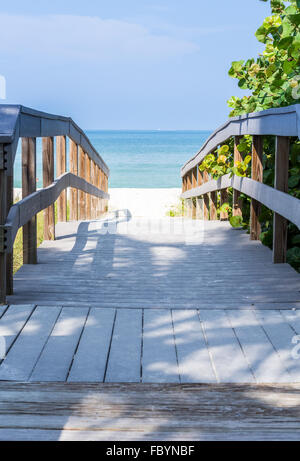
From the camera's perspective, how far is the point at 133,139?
82.1 metres

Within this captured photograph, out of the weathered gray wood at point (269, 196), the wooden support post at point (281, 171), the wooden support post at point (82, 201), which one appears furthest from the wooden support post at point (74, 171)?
the wooden support post at point (281, 171)

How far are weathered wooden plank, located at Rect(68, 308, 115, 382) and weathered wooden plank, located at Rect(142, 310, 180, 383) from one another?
15 cm

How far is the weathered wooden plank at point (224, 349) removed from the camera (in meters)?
2.21

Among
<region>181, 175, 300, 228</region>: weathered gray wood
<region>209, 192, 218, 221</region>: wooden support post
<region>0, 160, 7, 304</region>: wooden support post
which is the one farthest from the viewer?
<region>209, 192, 218, 221</region>: wooden support post

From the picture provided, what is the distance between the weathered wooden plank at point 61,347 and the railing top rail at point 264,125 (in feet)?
4.17

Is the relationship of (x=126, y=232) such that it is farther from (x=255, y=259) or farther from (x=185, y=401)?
(x=185, y=401)

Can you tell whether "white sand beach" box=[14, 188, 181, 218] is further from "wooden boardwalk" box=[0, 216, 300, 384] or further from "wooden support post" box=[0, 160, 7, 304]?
"wooden support post" box=[0, 160, 7, 304]

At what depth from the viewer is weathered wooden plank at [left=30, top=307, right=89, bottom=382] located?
222 centimetres

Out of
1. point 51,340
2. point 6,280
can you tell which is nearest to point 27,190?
point 6,280

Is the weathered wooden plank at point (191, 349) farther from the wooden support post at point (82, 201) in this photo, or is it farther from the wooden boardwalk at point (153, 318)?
the wooden support post at point (82, 201)

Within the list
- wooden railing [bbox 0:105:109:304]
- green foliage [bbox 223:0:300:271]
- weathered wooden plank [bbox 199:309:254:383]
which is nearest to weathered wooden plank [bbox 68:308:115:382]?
weathered wooden plank [bbox 199:309:254:383]

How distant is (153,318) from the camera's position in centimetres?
287

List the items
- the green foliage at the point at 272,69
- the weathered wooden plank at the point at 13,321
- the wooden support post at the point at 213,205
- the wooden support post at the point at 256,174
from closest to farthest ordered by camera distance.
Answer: the weathered wooden plank at the point at 13,321, the green foliage at the point at 272,69, the wooden support post at the point at 256,174, the wooden support post at the point at 213,205

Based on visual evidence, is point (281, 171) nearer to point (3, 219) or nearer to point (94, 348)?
point (3, 219)
